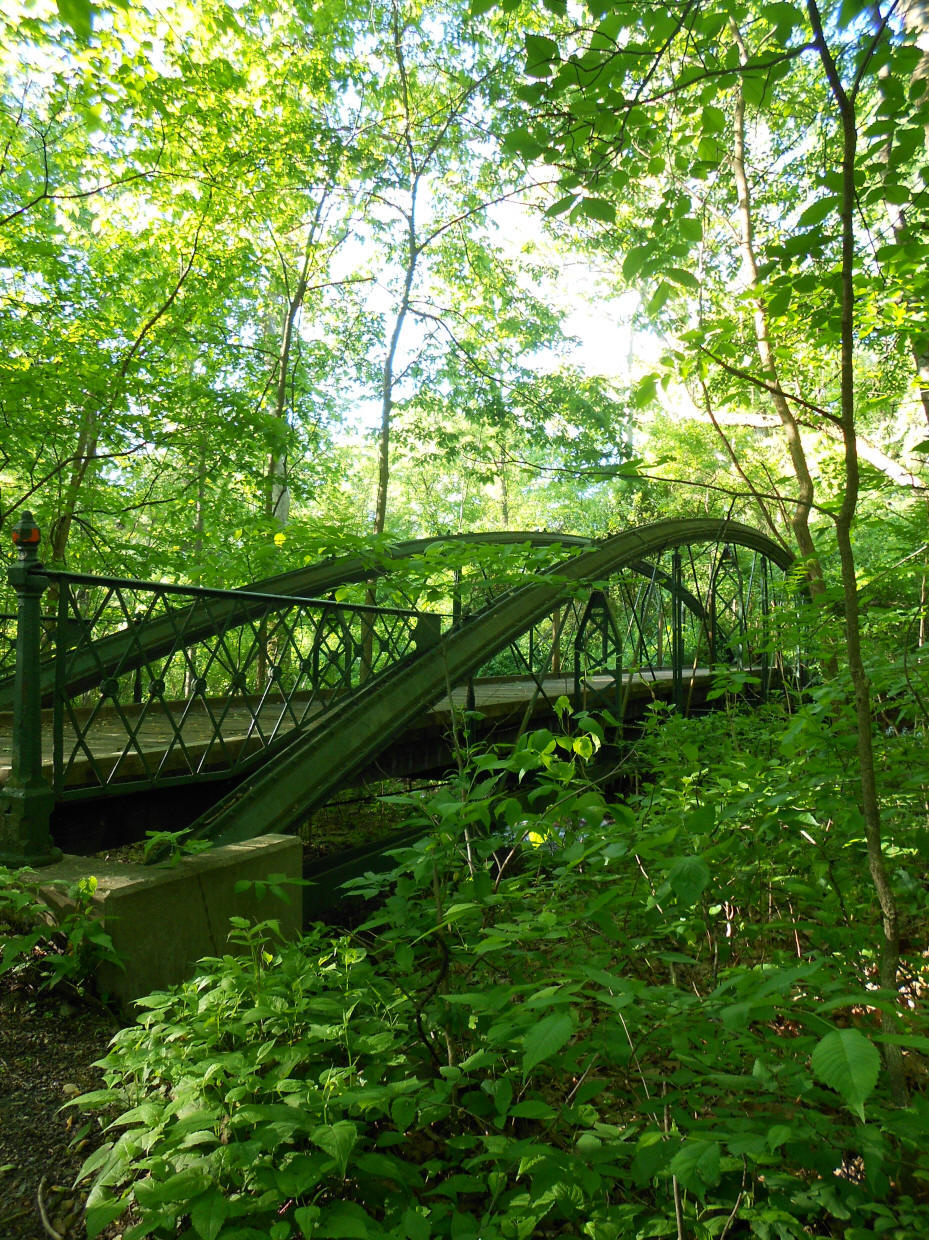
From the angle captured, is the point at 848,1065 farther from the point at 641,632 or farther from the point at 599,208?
the point at 641,632

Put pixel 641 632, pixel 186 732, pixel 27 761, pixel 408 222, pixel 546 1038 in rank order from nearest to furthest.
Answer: pixel 546 1038 < pixel 27 761 < pixel 186 732 < pixel 641 632 < pixel 408 222

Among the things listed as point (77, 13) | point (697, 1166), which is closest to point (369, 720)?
point (697, 1166)

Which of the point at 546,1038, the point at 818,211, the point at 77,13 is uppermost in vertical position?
the point at 77,13

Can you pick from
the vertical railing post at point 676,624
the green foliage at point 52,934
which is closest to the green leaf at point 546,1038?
the green foliage at point 52,934

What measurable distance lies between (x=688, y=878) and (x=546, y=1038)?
45 centimetres

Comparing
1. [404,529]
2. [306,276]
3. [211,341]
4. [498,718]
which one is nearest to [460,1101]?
[498,718]

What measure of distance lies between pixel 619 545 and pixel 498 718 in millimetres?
1898

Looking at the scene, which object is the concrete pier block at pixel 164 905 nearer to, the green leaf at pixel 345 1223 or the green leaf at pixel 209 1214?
the green leaf at pixel 209 1214

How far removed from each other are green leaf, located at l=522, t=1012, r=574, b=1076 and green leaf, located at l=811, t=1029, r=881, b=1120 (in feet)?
1.23

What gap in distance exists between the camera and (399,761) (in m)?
5.38

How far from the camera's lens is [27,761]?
283 cm

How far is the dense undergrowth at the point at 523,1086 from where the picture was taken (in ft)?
4.43

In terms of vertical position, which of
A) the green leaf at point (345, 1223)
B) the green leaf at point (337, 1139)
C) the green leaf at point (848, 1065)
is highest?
Result: the green leaf at point (848, 1065)

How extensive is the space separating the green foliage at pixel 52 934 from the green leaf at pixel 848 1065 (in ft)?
6.91
